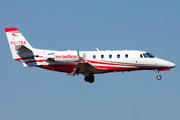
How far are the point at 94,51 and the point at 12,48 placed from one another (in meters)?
7.74

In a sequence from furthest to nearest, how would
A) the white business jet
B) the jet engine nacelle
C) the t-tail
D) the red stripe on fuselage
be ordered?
1. the red stripe on fuselage
2. the t-tail
3. the white business jet
4. the jet engine nacelle

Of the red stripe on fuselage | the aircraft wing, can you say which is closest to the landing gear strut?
the aircraft wing

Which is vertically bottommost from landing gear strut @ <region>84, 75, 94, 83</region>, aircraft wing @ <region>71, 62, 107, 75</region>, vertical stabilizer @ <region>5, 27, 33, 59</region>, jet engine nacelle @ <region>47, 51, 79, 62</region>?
landing gear strut @ <region>84, 75, 94, 83</region>

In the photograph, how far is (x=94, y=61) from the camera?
26.5m

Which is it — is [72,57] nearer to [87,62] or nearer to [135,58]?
[87,62]

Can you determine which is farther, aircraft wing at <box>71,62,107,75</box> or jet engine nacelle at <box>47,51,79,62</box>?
aircraft wing at <box>71,62,107,75</box>

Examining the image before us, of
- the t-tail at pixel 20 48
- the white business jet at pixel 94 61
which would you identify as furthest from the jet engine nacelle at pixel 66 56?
the t-tail at pixel 20 48

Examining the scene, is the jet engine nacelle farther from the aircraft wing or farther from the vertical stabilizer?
the vertical stabilizer

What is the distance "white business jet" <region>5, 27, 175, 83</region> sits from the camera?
86.6ft

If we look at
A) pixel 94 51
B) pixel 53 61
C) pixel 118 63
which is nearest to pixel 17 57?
pixel 53 61

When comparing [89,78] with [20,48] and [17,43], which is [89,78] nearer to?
[20,48]

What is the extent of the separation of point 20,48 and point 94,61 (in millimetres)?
6811

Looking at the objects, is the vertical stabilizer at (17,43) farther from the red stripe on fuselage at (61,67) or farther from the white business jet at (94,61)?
the red stripe on fuselage at (61,67)

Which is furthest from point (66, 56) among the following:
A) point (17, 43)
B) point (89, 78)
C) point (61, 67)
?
point (17, 43)
